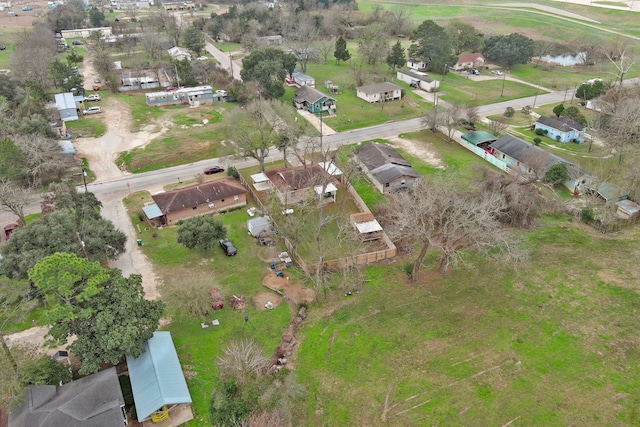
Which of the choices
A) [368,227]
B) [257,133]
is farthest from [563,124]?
[257,133]

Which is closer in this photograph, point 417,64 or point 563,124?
point 563,124

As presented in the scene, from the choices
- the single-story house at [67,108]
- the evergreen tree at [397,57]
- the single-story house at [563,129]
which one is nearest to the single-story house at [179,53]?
the single-story house at [67,108]

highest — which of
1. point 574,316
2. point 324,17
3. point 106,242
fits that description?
point 324,17

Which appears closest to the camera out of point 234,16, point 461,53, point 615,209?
point 615,209

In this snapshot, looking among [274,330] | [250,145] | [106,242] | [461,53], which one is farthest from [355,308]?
[461,53]

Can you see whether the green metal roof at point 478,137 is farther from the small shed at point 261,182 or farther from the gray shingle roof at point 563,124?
the small shed at point 261,182

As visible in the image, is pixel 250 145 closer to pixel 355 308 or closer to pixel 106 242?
pixel 106 242

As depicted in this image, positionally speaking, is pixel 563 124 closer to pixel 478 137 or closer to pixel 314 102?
pixel 478 137
